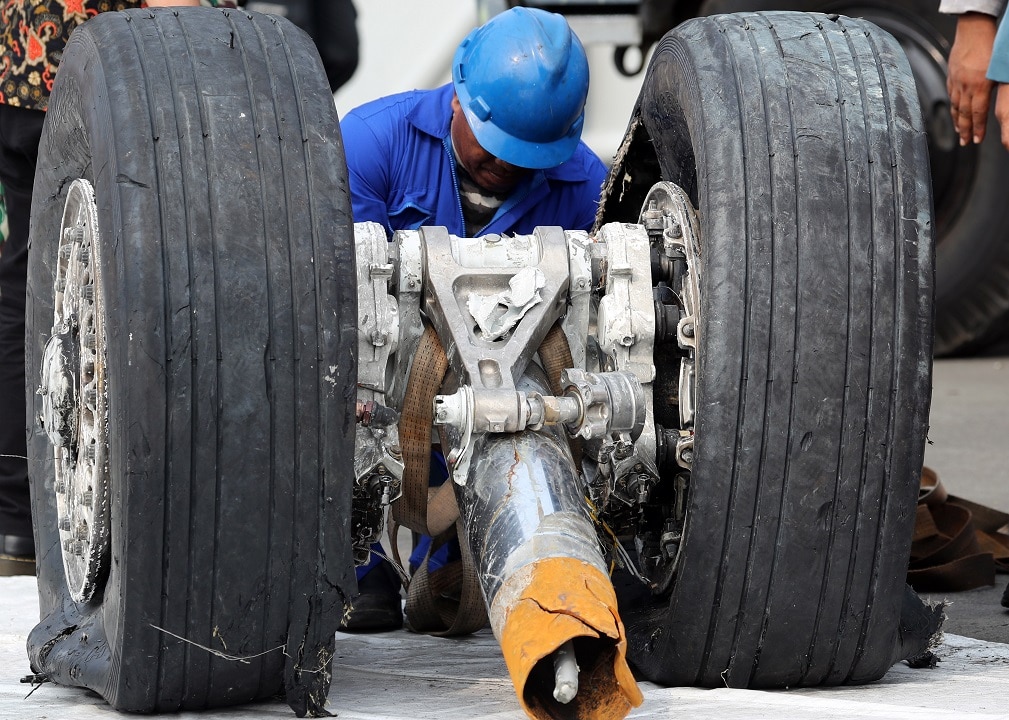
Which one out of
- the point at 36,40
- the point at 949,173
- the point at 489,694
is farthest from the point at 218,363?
the point at 949,173

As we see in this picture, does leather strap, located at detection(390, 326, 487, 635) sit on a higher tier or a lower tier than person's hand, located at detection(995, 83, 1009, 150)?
lower

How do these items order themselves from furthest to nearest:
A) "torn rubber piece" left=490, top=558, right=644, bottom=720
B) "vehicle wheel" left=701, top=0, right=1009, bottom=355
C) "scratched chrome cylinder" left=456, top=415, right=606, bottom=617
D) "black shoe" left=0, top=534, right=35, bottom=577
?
"vehicle wheel" left=701, top=0, right=1009, bottom=355, "black shoe" left=0, top=534, right=35, bottom=577, "scratched chrome cylinder" left=456, top=415, right=606, bottom=617, "torn rubber piece" left=490, top=558, right=644, bottom=720

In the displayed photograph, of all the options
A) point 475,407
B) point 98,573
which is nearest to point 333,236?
point 475,407

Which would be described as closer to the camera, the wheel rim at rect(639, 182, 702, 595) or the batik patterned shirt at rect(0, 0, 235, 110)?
the wheel rim at rect(639, 182, 702, 595)

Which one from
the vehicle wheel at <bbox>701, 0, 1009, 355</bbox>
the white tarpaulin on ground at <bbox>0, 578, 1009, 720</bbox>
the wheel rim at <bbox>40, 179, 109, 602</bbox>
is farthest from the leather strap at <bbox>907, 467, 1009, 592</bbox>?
the vehicle wheel at <bbox>701, 0, 1009, 355</bbox>

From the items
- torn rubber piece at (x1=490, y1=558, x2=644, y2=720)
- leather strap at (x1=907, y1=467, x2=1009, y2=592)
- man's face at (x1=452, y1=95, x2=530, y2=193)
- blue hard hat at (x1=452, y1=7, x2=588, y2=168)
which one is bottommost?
leather strap at (x1=907, y1=467, x2=1009, y2=592)

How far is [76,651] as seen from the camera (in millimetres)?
2436

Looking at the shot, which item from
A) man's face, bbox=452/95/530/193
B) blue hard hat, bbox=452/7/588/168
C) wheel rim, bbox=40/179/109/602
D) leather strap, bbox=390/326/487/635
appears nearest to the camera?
wheel rim, bbox=40/179/109/602

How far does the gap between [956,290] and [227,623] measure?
190 inches

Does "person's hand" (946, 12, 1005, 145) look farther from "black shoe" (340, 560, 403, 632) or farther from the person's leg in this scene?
the person's leg

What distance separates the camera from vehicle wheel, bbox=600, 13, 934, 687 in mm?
2256

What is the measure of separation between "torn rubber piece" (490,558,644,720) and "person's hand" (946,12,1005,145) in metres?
1.82

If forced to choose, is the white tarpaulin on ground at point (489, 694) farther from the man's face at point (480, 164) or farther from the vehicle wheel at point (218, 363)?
the man's face at point (480, 164)

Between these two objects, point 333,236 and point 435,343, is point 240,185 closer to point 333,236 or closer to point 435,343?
point 333,236
